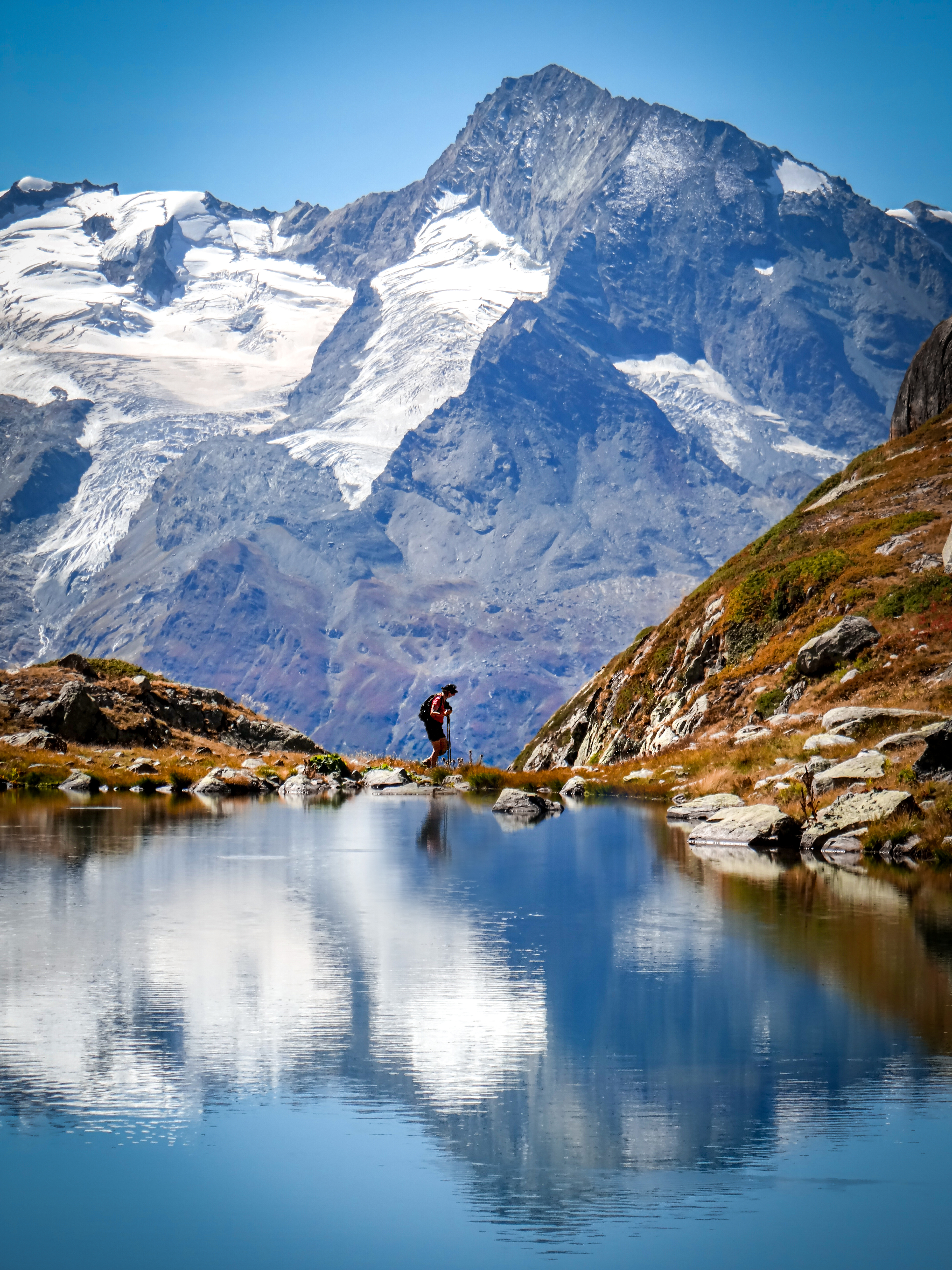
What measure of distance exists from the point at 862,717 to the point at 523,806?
11.6 metres

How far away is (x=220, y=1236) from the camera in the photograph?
8.93 metres

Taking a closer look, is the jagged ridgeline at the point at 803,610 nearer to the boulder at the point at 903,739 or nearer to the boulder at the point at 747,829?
the boulder at the point at 903,739

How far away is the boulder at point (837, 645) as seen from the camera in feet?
146

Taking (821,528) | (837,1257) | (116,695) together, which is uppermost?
(821,528)

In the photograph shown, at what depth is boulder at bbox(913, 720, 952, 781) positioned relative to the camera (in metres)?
27.2

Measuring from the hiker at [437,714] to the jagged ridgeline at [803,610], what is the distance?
9.34 meters

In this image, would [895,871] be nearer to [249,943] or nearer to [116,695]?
[249,943]

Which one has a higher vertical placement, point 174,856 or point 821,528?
point 821,528

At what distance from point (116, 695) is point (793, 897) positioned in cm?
4380

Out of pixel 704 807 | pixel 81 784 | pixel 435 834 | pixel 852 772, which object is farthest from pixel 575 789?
pixel 852 772

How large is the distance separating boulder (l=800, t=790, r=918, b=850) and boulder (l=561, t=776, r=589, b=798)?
20.8 metres

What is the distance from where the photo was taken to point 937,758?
2764cm

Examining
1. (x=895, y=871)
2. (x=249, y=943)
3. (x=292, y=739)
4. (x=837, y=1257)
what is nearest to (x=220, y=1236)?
(x=837, y=1257)

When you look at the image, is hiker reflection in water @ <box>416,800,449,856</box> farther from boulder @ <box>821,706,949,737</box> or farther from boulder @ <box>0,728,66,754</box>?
boulder @ <box>0,728,66,754</box>
